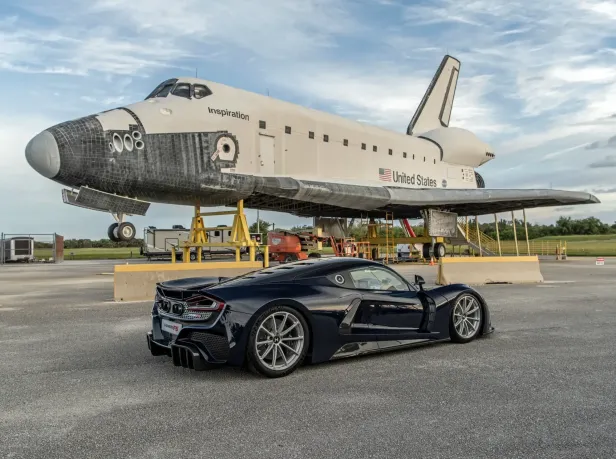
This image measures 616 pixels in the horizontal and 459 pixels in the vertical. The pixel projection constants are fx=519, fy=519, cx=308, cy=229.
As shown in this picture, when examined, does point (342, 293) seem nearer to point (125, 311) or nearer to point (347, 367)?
point (347, 367)

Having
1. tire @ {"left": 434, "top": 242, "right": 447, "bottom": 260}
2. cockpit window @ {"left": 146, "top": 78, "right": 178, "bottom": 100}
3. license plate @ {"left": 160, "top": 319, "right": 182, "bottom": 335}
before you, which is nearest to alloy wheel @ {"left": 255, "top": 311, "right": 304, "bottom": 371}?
license plate @ {"left": 160, "top": 319, "right": 182, "bottom": 335}

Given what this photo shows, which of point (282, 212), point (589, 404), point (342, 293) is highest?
point (282, 212)

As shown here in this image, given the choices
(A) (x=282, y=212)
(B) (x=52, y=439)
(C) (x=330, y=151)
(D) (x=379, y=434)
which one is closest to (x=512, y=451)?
(D) (x=379, y=434)

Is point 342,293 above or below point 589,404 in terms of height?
above

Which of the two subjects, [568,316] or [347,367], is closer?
[347,367]

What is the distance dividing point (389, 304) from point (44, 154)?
9445mm

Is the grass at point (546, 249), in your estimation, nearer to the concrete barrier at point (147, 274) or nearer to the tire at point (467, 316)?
the concrete barrier at point (147, 274)

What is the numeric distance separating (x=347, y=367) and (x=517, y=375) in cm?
170

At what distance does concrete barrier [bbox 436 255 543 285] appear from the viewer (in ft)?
48.2

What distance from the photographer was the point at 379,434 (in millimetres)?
3533

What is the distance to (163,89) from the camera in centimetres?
1488

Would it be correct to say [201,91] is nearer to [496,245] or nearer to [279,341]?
[279,341]

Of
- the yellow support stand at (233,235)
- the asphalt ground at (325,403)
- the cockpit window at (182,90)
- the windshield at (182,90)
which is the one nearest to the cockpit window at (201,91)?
the windshield at (182,90)

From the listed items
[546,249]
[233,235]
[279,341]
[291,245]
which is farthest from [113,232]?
[546,249]
